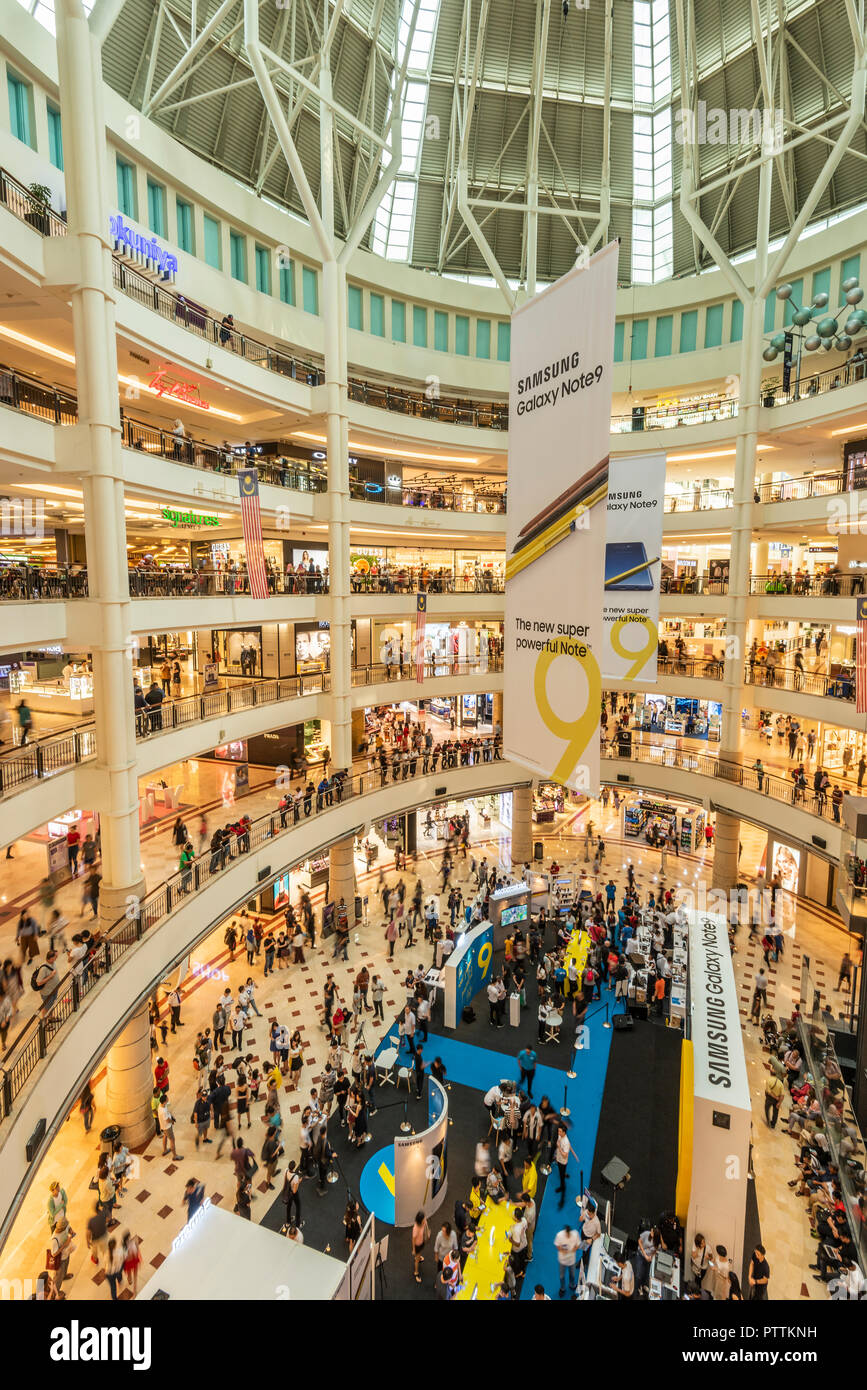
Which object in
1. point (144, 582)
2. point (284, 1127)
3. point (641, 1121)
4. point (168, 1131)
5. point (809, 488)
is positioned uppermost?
point (809, 488)

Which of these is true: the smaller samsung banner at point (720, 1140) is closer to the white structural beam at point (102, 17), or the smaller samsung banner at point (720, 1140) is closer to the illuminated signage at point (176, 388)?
the illuminated signage at point (176, 388)

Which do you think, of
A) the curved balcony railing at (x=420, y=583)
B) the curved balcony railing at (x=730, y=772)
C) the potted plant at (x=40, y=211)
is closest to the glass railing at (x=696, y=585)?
the curved balcony railing at (x=730, y=772)

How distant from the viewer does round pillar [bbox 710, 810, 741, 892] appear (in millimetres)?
22359

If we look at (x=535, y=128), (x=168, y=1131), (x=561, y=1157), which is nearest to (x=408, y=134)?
(x=535, y=128)

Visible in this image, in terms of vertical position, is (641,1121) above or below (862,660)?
below

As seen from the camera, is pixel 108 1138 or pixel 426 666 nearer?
pixel 108 1138

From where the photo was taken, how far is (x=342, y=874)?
21.2m

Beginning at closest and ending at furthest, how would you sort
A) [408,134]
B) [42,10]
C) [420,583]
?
[42,10]
[420,583]
[408,134]

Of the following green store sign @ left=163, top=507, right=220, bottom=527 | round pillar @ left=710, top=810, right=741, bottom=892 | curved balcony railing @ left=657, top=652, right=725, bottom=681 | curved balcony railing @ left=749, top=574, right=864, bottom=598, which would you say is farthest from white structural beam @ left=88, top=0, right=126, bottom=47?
round pillar @ left=710, top=810, right=741, bottom=892

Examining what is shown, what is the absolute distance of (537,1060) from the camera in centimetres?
1526

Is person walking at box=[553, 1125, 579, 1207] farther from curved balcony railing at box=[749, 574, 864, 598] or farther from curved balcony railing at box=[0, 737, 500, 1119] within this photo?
curved balcony railing at box=[749, 574, 864, 598]

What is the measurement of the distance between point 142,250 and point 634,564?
13535mm

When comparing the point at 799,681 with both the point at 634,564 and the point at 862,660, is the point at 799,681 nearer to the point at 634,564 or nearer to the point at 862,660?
the point at 862,660

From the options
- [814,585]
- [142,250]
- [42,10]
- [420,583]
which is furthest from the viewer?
[420,583]
